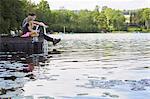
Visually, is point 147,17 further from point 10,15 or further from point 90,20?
point 10,15

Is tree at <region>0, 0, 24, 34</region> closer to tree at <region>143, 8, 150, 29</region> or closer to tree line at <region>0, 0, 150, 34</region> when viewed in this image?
tree line at <region>0, 0, 150, 34</region>

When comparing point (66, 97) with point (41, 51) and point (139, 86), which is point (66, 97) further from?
point (41, 51)

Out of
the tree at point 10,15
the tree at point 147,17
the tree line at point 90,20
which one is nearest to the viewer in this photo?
the tree at point 10,15

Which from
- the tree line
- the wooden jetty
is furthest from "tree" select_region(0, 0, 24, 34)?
the tree line

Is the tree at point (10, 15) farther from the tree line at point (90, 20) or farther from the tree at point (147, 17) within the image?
the tree at point (147, 17)

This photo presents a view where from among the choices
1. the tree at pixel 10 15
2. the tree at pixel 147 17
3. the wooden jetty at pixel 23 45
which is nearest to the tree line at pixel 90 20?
the tree at pixel 147 17

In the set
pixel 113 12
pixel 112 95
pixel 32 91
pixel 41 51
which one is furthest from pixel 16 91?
pixel 113 12

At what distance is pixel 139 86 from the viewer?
11.8m

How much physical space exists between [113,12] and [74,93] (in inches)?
6775

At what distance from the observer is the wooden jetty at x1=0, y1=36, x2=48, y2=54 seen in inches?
1019

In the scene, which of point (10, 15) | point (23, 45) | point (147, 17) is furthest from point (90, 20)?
point (23, 45)

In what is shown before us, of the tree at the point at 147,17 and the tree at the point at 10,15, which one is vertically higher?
the tree at the point at 10,15

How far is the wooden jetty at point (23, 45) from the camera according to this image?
84.9 ft

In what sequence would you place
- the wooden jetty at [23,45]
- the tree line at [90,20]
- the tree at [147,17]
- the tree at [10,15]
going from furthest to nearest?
the tree at [147,17] < the tree line at [90,20] < the tree at [10,15] < the wooden jetty at [23,45]
